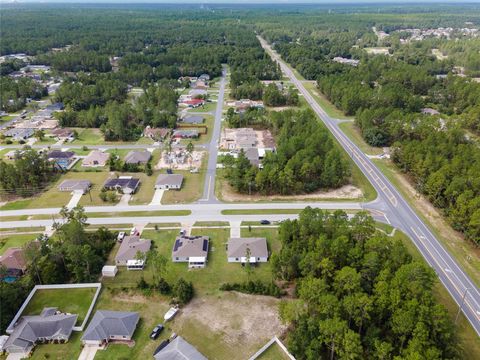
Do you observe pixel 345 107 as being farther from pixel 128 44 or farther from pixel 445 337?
pixel 128 44

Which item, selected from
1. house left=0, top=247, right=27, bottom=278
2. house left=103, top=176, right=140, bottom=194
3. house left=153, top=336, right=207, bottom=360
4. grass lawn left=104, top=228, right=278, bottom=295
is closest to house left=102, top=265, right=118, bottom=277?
grass lawn left=104, top=228, right=278, bottom=295

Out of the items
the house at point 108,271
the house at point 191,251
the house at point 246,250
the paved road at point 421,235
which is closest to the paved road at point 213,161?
the house at point 191,251

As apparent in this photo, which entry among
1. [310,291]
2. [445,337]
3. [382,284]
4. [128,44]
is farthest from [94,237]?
[128,44]

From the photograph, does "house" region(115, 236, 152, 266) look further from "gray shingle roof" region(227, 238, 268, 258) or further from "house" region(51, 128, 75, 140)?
"house" region(51, 128, 75, 140)

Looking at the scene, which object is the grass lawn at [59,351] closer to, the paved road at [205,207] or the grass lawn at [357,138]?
the paved road at [205,207]

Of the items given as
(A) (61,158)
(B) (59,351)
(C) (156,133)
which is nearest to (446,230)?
(B) (59,351)

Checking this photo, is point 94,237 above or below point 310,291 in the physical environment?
below
